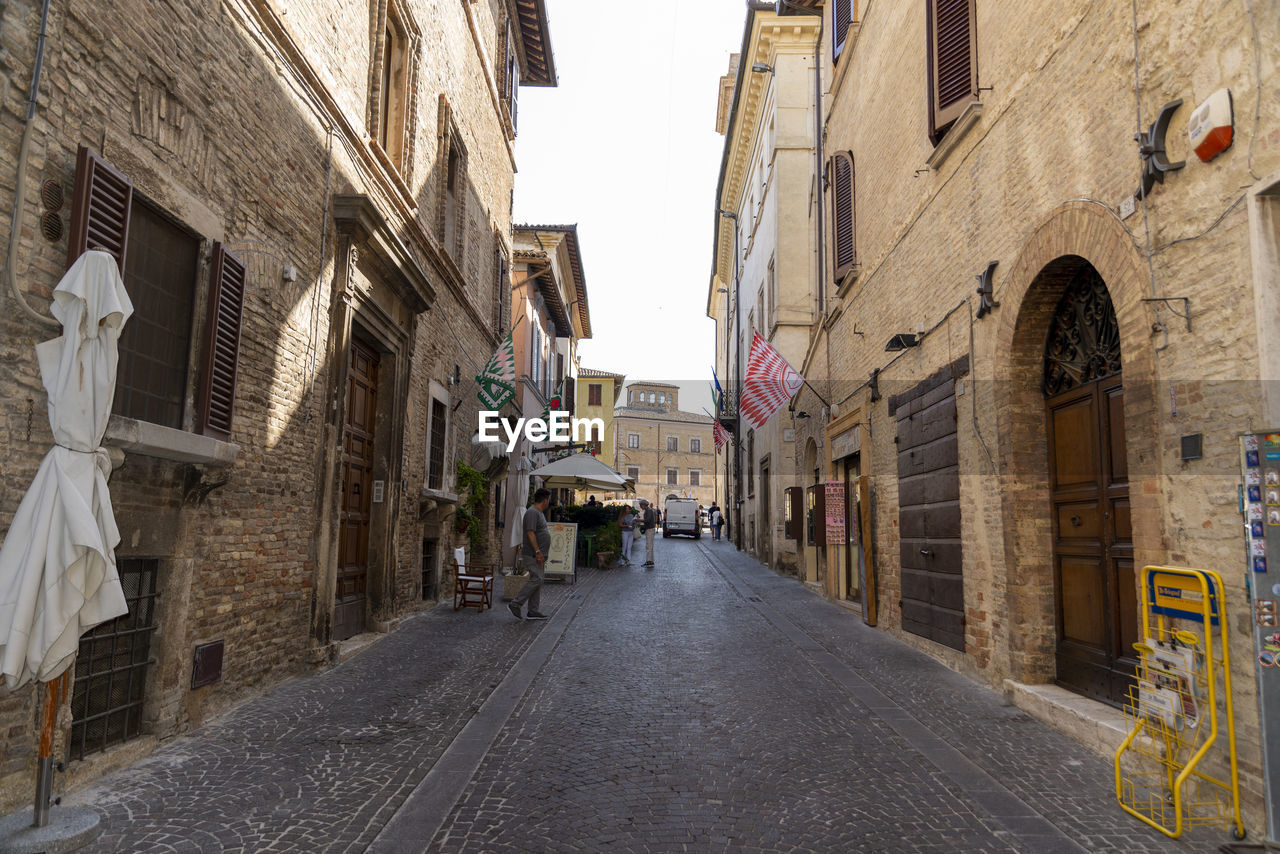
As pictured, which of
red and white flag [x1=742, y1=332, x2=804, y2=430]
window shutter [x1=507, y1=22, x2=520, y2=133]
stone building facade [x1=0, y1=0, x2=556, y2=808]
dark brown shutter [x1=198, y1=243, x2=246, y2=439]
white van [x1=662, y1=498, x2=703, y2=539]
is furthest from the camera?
white van [x1=662, y1=498, x2=703, y2=539]

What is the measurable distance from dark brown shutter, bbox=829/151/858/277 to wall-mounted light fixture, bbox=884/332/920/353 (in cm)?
318

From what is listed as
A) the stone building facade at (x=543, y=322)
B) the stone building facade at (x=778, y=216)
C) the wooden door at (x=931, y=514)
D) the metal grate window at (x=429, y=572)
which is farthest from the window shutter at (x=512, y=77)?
the wooden door at (x=931, y=514)

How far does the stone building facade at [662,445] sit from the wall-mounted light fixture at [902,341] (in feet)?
192

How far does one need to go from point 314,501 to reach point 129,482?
110 inches

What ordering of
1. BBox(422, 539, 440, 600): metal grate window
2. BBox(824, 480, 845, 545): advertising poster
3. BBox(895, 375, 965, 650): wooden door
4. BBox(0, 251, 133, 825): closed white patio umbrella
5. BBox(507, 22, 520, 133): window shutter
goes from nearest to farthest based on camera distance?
BBox(0, 251, 133, 825): closed white patio umbrella, BBox(895, 375, 965, 650): wooden door, BBox(422, 539, 440, 600): metal grate window, BBox(824, 480, 845, 545): advertising poster, BBox(507, 22, 520, 133): window shutter

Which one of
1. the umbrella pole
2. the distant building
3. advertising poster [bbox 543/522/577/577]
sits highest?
the distant building

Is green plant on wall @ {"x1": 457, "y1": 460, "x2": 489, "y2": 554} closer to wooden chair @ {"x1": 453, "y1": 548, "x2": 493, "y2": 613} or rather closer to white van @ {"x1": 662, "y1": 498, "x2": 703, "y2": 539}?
wooden chair @ {"x1": 453, "y1": 548, "x2": 493, "y2": 613}

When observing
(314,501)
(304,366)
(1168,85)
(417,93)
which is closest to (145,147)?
(304,366)

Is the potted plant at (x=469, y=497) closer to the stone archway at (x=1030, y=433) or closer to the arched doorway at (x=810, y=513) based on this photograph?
the arched doorway at (x=810, y=513)

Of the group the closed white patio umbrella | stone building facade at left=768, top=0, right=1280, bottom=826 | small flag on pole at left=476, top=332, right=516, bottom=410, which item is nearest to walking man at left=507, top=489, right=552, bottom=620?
small flag on pole at left=476, top=332, right=516, bottom=410

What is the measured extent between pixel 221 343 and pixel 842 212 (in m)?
9.71

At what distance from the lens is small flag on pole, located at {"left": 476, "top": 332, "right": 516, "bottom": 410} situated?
537 inches

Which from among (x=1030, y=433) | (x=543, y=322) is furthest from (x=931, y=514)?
(x=543, y=322)

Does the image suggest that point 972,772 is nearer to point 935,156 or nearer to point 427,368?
point 935,156
